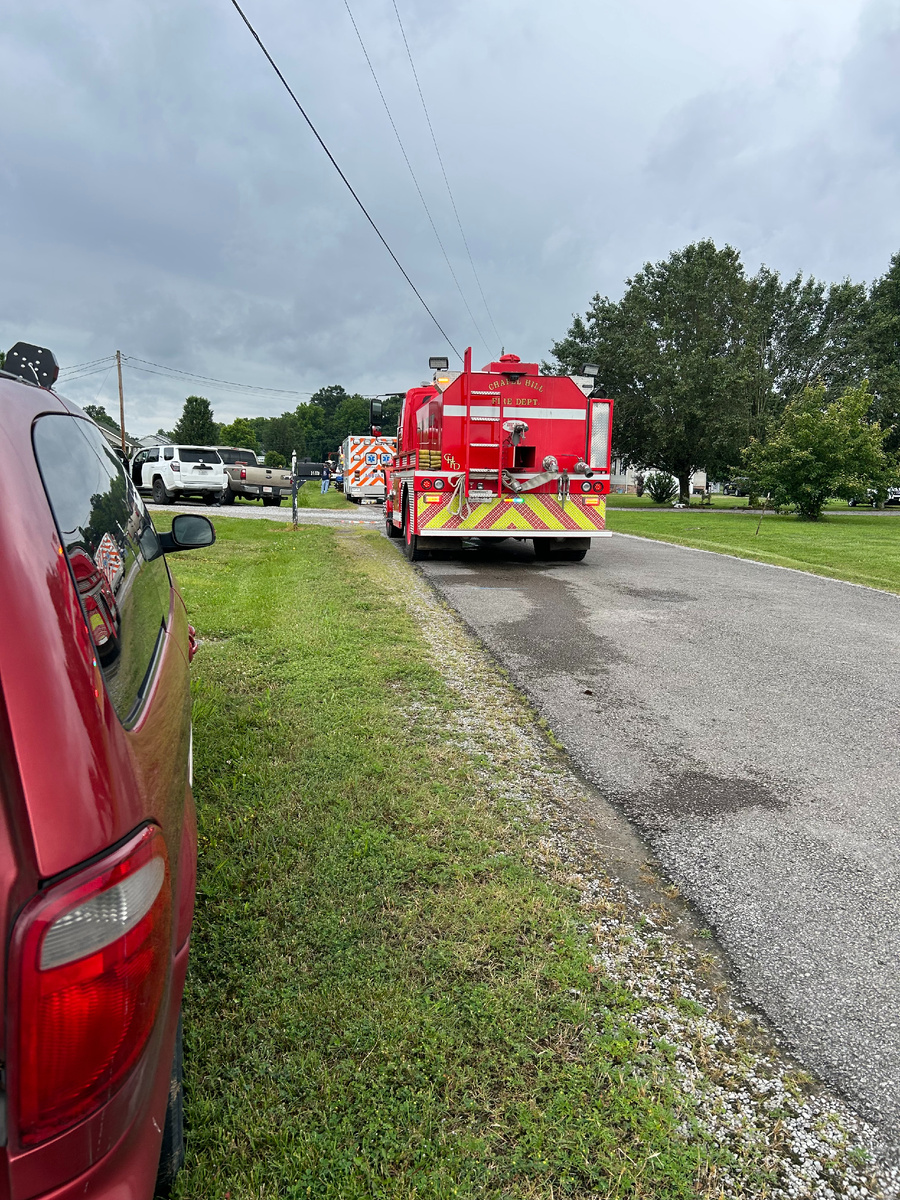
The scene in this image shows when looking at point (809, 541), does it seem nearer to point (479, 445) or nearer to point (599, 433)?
point (599, 433)

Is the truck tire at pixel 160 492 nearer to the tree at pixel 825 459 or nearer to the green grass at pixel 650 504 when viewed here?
the green grass at pixel 650 504

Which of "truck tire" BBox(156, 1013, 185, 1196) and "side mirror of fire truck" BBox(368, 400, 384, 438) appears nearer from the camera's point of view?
"truck tire" BBox(156, 1013, 185, 1196)

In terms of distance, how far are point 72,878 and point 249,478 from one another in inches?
994

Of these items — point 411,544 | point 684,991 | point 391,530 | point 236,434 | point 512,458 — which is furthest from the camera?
point 236,434

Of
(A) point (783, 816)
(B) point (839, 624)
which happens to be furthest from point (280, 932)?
(B) point (839, 624)

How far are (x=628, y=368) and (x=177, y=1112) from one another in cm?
4271

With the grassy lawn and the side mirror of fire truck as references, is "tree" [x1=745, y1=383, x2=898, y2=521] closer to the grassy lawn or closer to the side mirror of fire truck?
the grassy lawn

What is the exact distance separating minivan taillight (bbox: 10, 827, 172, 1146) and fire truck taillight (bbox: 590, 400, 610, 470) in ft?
35.2

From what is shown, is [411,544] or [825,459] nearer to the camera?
[411,544]

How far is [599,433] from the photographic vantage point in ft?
37.6

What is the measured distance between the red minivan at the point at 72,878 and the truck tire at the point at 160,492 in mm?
23427

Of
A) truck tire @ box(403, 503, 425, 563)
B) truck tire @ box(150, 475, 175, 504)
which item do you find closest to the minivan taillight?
truck tire @ box(403, 503, 425, 563)

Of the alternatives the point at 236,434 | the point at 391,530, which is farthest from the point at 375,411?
the point at 236,434

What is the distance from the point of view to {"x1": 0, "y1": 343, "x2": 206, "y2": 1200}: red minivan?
1026 millimetres
